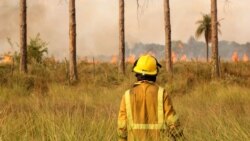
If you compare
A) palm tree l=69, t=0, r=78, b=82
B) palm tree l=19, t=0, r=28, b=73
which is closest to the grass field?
palm tree l=69, t=0, r=78, b=82

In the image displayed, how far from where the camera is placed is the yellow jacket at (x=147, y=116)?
6.48 metres

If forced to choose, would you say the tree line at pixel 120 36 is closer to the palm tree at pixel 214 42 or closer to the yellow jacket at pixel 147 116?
the palm tree at pixel 214 42

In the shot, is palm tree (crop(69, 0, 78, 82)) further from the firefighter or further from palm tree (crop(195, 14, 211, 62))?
palm tree (crop(195, 14, 211, 62))

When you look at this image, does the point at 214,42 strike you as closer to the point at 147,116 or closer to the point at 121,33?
the point at 121,33

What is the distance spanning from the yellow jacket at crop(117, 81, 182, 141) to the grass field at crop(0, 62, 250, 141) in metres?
0.55

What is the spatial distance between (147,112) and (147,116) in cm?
5

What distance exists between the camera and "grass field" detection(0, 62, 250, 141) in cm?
746

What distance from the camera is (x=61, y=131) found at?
23.6ft

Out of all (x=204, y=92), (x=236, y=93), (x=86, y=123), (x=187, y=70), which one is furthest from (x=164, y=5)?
(x=86, y=123)

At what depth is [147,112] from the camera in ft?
21.6

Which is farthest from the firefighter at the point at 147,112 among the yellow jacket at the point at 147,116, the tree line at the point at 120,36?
the tree line at the point at 120,36

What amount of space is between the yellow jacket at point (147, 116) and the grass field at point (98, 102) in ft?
1.81

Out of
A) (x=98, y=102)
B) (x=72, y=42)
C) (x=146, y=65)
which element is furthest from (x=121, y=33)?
(x=146, y=65)

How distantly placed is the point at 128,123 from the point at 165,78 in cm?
2001
